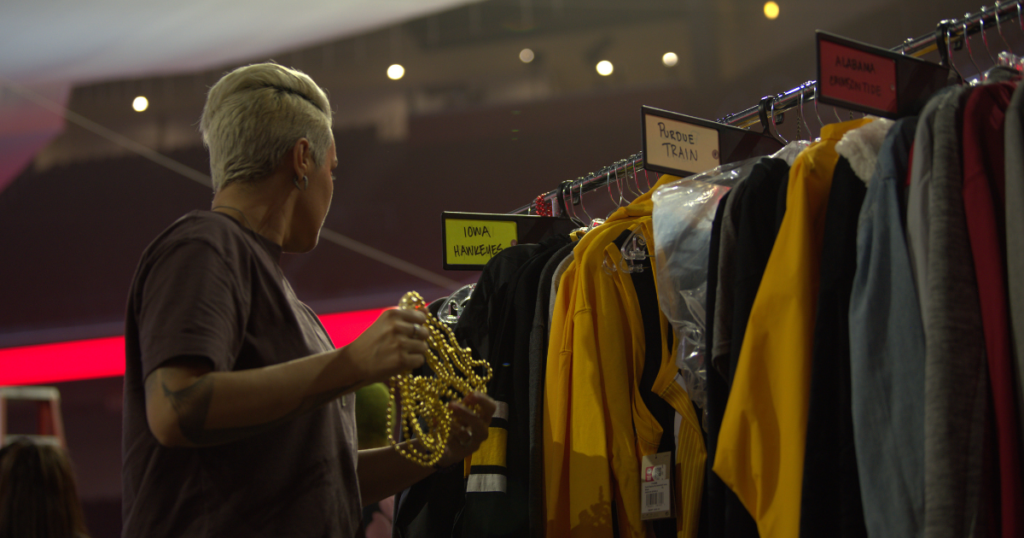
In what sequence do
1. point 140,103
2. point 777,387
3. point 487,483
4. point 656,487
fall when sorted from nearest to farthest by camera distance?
point 777,387
point 656,487
point 487,483
point 140,103

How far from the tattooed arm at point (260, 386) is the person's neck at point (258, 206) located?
1.04ft

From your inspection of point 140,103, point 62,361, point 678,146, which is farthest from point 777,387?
Answer: point 140,103

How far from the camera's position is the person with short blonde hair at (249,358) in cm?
100

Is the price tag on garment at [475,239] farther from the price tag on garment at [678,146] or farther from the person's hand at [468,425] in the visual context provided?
the person's hand at [468,425]

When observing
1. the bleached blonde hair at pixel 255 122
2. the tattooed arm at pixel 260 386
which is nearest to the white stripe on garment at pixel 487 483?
the tattooed arm at pixel 260 386

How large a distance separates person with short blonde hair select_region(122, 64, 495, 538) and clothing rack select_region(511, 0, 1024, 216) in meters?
1.01

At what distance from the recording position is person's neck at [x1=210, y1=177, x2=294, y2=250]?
1.24 metres

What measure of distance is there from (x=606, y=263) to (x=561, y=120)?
2814 mm

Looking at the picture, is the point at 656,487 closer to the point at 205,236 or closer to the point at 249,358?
the point at 249,358

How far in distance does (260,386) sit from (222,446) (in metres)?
0.16

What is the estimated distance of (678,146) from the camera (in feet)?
5.74

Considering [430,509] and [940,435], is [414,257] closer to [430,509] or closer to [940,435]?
[430,509]

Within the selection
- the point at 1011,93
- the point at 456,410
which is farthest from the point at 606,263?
the point at 1011,93

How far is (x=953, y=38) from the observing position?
1.50 meters
